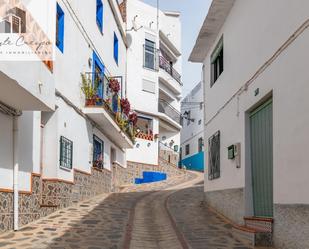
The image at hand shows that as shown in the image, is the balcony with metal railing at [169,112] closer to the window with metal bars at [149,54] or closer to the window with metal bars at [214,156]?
the window with metal bars at [149,54]

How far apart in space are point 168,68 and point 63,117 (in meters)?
21.7

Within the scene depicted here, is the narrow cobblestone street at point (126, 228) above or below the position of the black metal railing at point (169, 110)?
below

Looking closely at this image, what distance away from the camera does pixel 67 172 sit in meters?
12.7

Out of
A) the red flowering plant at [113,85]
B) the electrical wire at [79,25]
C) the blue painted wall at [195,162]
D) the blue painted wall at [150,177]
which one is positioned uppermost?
the electrical wire at [79,25]

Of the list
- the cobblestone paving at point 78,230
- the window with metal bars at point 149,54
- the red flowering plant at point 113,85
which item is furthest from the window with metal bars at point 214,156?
the window with metal bars at point 149,54

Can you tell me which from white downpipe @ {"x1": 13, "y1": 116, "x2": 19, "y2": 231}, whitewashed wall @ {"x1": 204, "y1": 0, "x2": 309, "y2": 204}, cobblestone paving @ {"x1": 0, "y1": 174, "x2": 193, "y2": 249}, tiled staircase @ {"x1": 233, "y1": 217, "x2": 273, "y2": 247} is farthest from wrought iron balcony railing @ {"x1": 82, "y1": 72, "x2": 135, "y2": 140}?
tiled staircase @ {"x1": 233, "y1": 217, "x2": 273, "y2": 247}

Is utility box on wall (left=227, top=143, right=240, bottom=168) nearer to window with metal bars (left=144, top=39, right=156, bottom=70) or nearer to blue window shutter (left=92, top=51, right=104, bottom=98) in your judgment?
blue window shutter (left=92, top=51, right=104, bottom=98)

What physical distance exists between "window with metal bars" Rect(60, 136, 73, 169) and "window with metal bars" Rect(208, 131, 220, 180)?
4.28 m

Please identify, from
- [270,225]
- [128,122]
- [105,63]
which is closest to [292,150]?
[270,225]

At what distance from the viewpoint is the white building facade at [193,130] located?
39469 mm

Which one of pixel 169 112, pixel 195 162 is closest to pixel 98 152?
pixel 169 112

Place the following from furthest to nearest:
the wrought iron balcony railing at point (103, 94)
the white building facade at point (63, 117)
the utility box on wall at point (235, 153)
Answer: the wrought iron balcony railing at point (103, 94), the utility box on wall at point (235, 153), the white building facade at point (63, 117)

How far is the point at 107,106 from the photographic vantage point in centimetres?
1623

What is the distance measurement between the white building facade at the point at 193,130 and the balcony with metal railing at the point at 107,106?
61.0 feet
